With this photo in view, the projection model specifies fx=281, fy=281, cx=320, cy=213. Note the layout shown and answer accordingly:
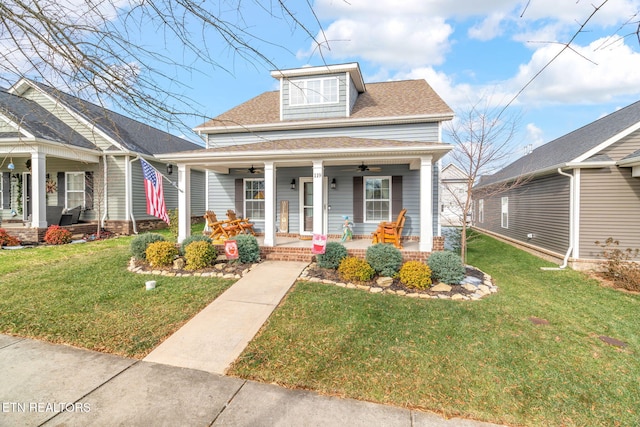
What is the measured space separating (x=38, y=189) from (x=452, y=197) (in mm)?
24973

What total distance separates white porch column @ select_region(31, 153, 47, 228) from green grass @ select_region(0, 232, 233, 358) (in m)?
3.30

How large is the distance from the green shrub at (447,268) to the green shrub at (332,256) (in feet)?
6.51

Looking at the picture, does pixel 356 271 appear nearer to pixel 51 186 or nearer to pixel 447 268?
pixel 447 268

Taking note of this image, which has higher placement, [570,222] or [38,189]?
[38,189]

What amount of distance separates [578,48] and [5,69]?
4.05m

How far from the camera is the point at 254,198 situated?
10617 millimetres

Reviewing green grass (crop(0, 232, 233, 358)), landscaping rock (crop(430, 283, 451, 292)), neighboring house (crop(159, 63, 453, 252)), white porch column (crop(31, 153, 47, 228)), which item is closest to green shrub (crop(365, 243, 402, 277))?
landscaping rock (crop(430, 283, 451, 292))

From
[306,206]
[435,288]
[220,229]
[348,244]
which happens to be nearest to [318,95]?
[306,206]

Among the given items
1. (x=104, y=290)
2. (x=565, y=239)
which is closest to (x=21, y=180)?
(x=104, y=290)

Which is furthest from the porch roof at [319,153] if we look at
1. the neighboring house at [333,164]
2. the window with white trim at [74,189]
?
the window with white trim at [74,189]

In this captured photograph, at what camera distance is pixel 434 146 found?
22.8ft

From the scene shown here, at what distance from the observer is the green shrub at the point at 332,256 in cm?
657

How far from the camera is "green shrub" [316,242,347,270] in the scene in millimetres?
6574

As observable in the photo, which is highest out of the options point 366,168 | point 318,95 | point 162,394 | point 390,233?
point 318,95
